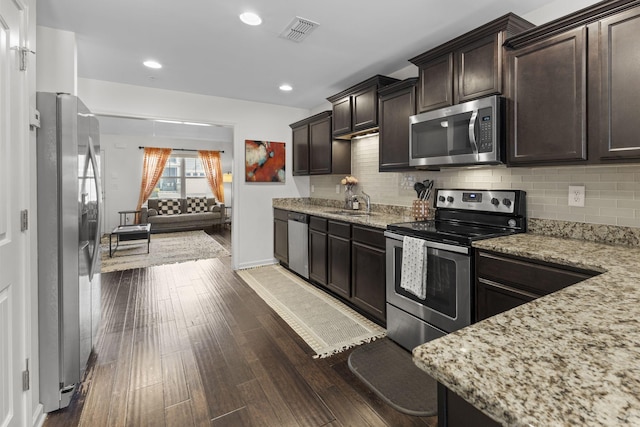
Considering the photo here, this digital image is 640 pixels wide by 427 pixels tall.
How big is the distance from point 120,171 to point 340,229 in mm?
7225

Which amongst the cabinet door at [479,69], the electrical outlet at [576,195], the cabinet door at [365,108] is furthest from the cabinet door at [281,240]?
the electrical outlet at [576,195]

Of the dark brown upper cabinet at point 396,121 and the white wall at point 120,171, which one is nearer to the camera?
the dark brown upper cabinet at point 396,121

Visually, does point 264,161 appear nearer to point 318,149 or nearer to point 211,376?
point 318,149

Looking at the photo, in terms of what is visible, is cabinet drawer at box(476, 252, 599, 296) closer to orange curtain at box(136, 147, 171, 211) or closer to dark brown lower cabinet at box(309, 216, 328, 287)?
dark brown lower cabinet at box(309, 216, 328, 287)

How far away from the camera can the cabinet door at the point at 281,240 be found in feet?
15.1

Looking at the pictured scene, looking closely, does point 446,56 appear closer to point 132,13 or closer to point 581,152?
point 581,152

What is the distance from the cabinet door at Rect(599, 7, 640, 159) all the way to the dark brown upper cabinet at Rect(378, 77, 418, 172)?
4.37 ft

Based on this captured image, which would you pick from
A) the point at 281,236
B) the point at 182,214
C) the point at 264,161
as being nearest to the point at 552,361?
the point at 281,236

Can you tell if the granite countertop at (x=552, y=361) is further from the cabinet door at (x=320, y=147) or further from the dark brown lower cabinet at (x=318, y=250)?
the cabinet door at (x=320, y=147)

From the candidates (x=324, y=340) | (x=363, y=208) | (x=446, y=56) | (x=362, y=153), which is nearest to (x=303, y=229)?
(x=363, y=208)

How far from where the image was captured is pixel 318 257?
12.4ft

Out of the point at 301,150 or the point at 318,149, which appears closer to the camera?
the point at 318,149

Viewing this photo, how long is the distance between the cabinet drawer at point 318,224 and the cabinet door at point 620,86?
2.44 metres

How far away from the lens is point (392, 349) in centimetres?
245
